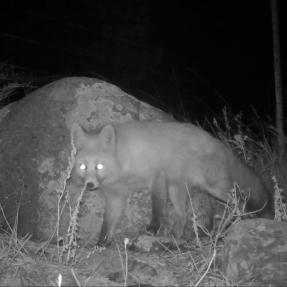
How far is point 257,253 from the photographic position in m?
3.55

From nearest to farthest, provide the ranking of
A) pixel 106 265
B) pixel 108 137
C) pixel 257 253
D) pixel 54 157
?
1. pixel 257 253
2. pixel 106 265
3. pixel 108 137
4. pixel 54 157

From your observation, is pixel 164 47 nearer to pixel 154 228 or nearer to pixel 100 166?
pixel 100 166

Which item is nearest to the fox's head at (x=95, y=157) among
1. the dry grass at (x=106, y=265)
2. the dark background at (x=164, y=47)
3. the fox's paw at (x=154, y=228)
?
the fox's paw at (x=154, y=228)

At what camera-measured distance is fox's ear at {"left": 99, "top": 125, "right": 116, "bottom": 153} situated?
4.89 meters

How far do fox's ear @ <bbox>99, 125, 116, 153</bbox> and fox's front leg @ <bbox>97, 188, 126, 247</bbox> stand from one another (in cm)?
44

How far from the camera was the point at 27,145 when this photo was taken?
5.13m

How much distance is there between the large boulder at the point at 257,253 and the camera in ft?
11.3

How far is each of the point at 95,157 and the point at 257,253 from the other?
1.93m

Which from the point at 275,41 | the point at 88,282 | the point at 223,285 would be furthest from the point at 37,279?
the point at 275,41

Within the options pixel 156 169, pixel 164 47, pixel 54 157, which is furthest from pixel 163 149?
pixel 164 47

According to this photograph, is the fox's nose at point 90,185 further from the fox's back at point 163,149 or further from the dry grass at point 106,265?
the dry grass at point 106,265

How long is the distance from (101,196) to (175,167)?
2.67ft

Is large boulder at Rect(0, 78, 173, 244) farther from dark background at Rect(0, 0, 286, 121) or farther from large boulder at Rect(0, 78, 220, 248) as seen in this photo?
dark background at Rect(0, 0, 286, 121)

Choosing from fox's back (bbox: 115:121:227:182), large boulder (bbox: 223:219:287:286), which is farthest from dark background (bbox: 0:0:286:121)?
large boulder (bbox: 223:219:287:286)
